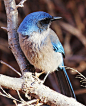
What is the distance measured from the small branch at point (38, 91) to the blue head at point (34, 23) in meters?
0.52

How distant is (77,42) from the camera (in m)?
3.72

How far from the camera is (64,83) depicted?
2.41 m

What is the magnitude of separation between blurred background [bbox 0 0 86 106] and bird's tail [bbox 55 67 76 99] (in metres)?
1.04

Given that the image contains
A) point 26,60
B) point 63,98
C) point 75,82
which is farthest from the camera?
point 75,82

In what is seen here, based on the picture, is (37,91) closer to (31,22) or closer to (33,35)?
(33,35)

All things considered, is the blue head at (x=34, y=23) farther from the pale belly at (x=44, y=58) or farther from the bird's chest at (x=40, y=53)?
the pale belly at (x=44, y=58)

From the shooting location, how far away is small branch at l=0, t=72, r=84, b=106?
1528mm

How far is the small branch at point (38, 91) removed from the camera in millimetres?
1528

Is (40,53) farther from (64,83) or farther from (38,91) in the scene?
(64,83)

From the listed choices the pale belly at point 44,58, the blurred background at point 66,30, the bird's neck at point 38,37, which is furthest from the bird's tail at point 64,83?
the blurred background at point 66,30

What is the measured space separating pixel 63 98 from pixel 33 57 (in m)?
0.57

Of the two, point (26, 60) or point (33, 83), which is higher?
point (26, 60)

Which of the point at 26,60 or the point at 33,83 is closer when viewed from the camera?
the point at 33,83

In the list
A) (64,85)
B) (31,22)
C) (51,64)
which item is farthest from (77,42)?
(31,22)
